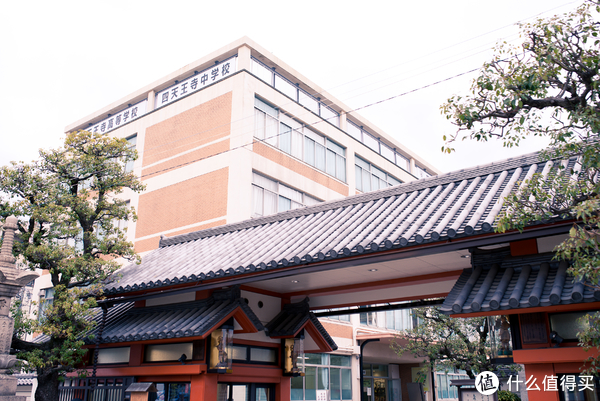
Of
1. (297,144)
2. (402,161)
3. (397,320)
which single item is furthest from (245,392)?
(402,161)

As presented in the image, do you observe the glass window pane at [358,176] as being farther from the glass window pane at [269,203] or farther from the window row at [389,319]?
the glass window pane at [269,203]

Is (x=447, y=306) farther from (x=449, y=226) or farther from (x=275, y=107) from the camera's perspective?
(x=275, y=107)

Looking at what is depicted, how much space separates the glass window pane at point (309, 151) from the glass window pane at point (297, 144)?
1.59ft

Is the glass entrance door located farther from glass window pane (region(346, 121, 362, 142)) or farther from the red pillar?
glass window pane (region(346, 121, 362, 142))

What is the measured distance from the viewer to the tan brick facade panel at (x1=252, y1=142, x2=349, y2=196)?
945 inches

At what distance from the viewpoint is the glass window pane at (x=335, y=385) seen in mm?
24594

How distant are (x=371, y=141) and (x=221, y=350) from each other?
26.1m

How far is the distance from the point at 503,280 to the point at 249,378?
264 inches

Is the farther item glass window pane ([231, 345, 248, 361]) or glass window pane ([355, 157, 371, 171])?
glass window pane ([355, 157, 371, 171])

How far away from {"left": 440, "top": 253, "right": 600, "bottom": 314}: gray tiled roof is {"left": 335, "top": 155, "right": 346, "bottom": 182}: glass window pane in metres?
21.7

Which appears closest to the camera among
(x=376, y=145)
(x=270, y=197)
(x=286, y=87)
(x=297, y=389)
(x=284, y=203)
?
(x=297, y=389)

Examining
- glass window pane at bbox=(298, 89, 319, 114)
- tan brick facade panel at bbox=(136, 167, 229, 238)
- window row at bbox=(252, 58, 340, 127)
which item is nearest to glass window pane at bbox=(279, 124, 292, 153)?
window row at bbox=(252, 58, 340, 127)

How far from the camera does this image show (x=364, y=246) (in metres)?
8.49

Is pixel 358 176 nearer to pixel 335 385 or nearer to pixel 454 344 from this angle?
pixel 335 385
